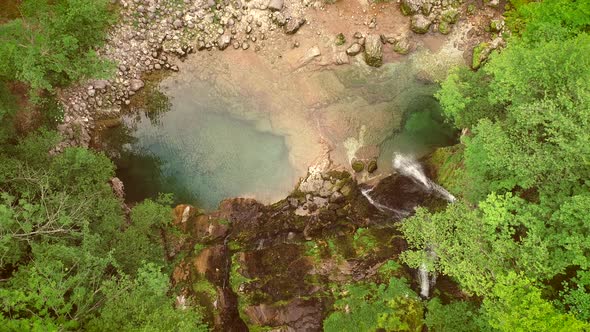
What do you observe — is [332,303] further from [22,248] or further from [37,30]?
[37,30]

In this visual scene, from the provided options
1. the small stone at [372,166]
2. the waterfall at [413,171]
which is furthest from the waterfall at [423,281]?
the small stone at [372,166]

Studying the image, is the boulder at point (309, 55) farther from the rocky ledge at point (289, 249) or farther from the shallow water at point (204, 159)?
the rocky ledge at point (289, 249)

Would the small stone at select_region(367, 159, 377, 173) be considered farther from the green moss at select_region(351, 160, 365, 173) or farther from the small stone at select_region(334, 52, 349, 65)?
the small stone at select_region(334, 52, 349, 65)

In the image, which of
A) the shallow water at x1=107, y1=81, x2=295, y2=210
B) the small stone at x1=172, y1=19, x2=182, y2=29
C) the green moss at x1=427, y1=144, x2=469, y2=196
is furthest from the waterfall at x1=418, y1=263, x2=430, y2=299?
the small stone at x1=172, y1=19, x2=182, y2=29

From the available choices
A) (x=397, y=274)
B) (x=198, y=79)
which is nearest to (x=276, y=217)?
(x=397, y=274)

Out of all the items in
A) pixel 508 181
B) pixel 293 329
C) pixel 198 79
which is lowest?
pixel 293 329

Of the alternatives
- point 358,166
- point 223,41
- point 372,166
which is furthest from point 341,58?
point 223,41
